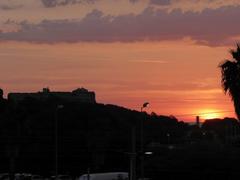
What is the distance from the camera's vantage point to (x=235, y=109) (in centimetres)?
3412

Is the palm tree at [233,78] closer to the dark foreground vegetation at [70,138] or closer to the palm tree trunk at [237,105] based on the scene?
the palm tree trunk at [237,105]

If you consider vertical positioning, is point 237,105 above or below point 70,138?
below

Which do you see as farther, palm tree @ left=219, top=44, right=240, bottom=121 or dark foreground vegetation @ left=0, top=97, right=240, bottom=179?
dark foreground vegetation @ left=0, top=97, right=240, bottom=179

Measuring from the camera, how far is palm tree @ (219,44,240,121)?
34.1 m

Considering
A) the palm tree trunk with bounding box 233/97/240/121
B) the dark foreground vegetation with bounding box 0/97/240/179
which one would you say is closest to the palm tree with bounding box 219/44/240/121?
the palm tree trunk with bounding box 233/97/240/121

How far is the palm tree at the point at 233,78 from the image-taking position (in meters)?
34.1

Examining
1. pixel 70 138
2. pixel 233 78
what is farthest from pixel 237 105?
pixel 70 138

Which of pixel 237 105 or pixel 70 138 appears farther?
pixel 70 138

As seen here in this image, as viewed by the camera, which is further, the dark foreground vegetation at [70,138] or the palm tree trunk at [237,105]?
the dark foreground vegetation at [70,138]

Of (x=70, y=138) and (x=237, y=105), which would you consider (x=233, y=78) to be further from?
(x=70, y=138)

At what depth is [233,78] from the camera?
35.0 meters

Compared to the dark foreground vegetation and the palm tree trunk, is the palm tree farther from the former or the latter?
the dark foreground vegetation

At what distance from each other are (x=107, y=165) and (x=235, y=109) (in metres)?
49.8

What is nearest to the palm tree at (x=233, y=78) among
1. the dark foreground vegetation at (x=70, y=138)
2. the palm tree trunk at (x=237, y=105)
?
the palm tree trunk at (x=237, y=105)
